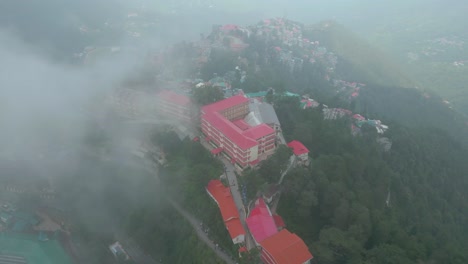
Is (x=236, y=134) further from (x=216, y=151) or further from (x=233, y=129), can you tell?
(x=216, y=151)

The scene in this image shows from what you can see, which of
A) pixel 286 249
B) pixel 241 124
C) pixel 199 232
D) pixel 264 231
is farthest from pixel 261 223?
pixel 241 124

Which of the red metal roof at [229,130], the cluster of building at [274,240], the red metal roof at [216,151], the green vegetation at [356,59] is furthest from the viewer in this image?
the green vegetation at [356,59]

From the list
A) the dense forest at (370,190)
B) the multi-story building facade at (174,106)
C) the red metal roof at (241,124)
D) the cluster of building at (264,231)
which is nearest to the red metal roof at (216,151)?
the red metal roof at (241,124)

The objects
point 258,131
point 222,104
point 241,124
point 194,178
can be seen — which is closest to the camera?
point 194,178

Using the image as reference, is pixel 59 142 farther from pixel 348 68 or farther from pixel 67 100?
pixel 348 68

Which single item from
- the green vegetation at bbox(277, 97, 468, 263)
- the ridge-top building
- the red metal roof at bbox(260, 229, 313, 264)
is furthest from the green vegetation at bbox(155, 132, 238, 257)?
the green vegetation at bbox(277, 97, 468, 263)

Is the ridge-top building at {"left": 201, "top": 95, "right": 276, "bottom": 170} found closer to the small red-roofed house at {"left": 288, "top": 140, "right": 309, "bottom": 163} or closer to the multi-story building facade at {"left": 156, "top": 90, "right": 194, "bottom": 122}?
the small red-roofed house at {"left": 288, "top": 140, "right": 309, "bottom": 163}

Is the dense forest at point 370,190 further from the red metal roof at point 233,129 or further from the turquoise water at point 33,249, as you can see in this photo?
the turquoise water at point 33,249
